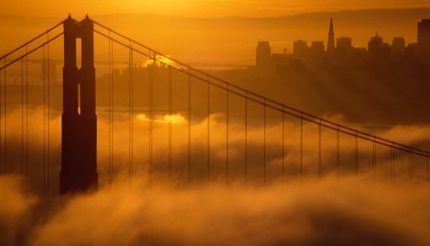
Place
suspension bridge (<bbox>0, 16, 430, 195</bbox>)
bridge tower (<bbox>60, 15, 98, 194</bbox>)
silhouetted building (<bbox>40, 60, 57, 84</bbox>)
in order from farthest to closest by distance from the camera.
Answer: suspension bridge (<bbox>0, 16, 430, 195</bbox>)
silhouetted building (<bbox>40, 60, 57, 84</bbox>)
bridge tower (<bbox>60, 15, 98, 194</bbox>)

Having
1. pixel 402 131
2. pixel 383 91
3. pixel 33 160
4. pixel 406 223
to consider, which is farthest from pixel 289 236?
pixel 383 91

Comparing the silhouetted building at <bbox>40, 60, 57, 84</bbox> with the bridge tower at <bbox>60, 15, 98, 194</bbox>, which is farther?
the silhouetted building at <bbox>40, 60, 57, 84</bbox>

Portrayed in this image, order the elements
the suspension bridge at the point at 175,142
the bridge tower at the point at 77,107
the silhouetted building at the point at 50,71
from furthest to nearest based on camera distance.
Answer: the suspension bridge at the point at 175,142, the silhouetted building at the point at 50,71, the bridge tower at the point at 77,107

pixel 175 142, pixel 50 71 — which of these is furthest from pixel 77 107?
pixel 175 142

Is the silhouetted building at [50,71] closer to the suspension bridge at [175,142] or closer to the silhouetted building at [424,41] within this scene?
the suspension bridge at [175,142]

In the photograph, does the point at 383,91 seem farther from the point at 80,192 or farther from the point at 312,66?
the point at 80,192

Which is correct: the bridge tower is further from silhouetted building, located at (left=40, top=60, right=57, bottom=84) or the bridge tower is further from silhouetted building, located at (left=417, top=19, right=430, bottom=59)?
silhouetted building, located at (left=417, top=19, right=430, bottom=59)

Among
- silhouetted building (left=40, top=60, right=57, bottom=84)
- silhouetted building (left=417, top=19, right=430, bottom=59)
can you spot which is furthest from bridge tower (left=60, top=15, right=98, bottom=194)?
silhouetted building (left=417, top=19, right=430, bottom=59)

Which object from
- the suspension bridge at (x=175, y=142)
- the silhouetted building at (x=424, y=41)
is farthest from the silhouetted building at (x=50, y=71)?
the silhouetted building at (x=424, y=41)
